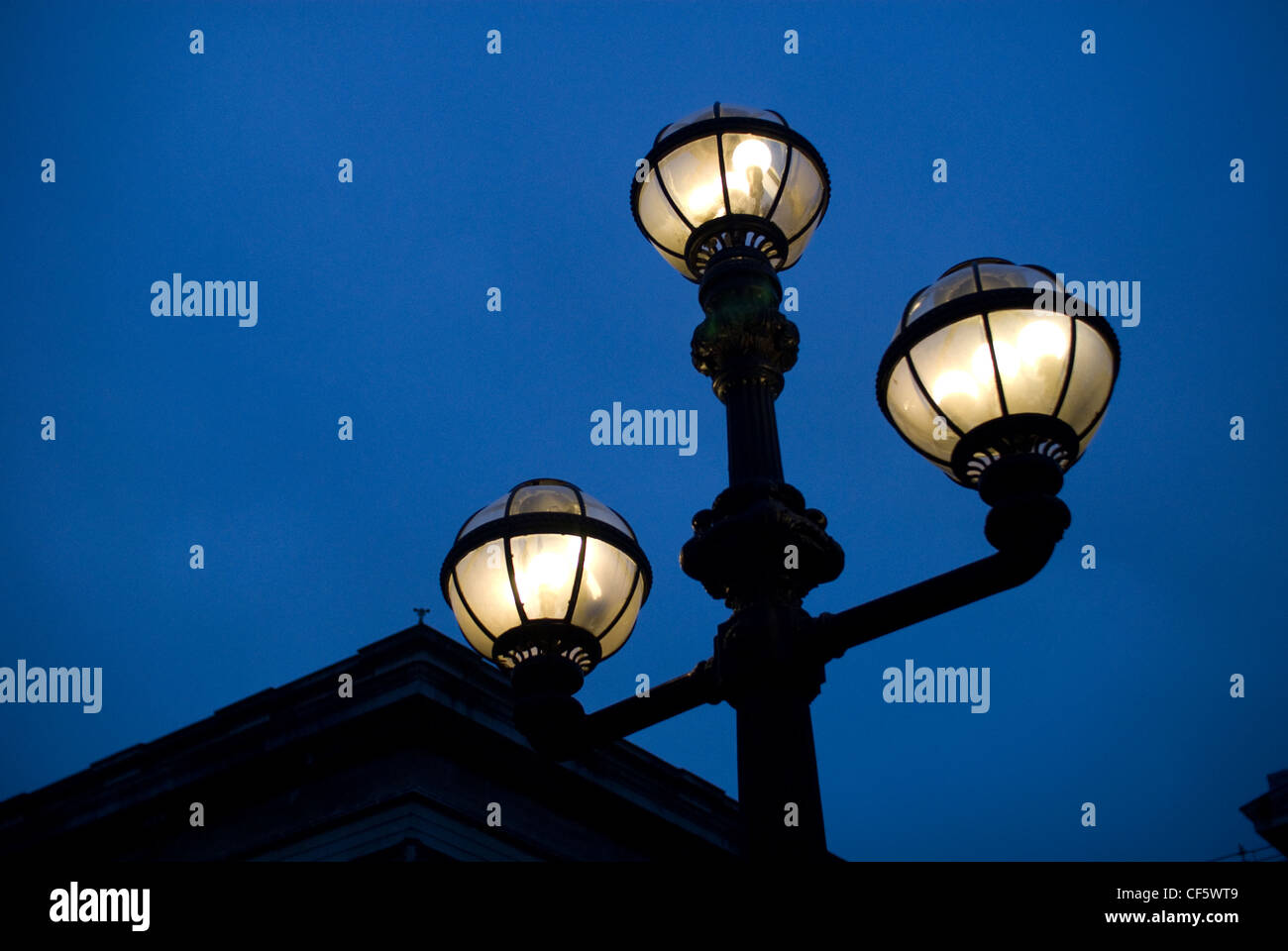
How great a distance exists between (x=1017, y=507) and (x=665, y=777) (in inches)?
619

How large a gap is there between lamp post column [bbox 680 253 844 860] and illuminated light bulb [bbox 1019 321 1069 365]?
998 millimetres

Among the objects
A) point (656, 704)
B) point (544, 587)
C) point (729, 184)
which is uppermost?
point (729, 184)

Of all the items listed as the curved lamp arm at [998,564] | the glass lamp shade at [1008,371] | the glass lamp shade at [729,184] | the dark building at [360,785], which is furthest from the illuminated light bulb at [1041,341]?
the dark building at [360,785]

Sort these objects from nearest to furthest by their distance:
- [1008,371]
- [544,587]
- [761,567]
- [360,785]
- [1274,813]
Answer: [1008,371] → [761,567] → [544,587] → [360,785] → [1274,813]

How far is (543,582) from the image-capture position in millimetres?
4754

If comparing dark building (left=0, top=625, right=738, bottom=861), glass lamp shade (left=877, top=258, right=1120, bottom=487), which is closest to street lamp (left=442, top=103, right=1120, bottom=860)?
glass lamp shade (left=877, top=258, right=1120, bottom=487)

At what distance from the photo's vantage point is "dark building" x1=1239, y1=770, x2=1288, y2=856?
77.2 feet

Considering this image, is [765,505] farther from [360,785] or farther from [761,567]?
[360,785]

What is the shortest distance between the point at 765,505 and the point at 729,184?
67.7 inches

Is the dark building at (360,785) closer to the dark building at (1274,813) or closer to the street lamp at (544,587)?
the street lamp at (544,587)

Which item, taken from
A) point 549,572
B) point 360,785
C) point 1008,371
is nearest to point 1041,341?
point 1008,371
